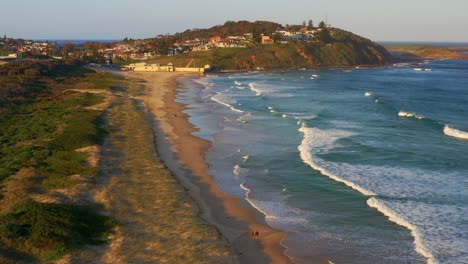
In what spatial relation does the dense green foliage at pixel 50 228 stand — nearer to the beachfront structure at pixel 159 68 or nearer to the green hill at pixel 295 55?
the beachfront structure at pixel 159 68

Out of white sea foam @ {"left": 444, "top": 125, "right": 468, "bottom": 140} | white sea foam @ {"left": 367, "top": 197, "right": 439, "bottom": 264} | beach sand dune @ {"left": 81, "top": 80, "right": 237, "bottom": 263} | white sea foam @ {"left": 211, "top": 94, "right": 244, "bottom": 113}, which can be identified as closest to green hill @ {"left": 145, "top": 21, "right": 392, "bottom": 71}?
white sea foam @ {"left": 211, "top": 94, "right": 244, "bottom": 113}

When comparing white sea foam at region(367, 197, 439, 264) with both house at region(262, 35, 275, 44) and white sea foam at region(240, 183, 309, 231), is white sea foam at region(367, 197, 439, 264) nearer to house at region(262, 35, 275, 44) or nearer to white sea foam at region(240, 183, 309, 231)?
white sea foam at region(240, 183, 309, 231)

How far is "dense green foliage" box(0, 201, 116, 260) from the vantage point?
58.2ft

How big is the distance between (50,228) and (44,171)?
8784 millimetres

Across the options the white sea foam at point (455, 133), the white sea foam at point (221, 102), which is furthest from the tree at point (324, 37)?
the white sea foam at point (455, 133)

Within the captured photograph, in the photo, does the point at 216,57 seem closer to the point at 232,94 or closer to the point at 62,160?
the point at 232,94

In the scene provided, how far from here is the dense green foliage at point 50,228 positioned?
17750 mm

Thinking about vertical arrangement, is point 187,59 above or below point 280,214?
above

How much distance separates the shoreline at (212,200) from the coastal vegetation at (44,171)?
4.91 meters

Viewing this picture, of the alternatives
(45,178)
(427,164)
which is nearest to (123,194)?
(45,178)

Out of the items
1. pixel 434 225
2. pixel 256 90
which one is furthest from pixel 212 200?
pixel 256 90

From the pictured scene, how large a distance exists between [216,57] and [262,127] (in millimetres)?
101918

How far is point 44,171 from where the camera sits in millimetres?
26781

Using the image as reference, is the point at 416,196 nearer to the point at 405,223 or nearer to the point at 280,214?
the point at 405,223
